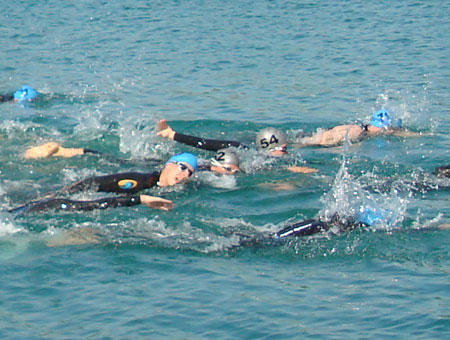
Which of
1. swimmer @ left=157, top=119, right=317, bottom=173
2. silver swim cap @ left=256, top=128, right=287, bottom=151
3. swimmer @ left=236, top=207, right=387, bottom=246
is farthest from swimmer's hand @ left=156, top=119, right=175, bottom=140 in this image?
swimmer @ left=236, top=207, right=387, bottom=246

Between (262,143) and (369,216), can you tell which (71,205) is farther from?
(262,143)

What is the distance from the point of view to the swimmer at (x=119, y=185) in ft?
32.9

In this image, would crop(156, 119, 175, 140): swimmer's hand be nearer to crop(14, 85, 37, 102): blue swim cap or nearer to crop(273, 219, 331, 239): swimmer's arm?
crop(273, 219, 331, 239): swimmer's arm

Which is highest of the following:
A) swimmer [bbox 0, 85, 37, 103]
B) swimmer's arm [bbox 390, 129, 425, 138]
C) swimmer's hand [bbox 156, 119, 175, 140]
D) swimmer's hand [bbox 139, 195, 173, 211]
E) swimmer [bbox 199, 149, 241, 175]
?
swimmer [bbox 0, 85, 37, 103]

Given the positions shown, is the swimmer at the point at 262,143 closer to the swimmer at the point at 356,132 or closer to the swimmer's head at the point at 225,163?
the swimmer's head at the point at 225,163

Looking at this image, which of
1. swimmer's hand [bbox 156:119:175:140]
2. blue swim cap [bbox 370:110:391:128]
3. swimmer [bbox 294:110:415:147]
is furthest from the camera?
blue swim cap [bbox 370:110:391:128]

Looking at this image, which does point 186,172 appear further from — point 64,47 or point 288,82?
point 64,47

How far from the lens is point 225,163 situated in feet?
40.2

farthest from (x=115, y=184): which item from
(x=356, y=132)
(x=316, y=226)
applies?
(x=356, y=132)

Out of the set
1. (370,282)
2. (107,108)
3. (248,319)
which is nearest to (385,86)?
(107,108)

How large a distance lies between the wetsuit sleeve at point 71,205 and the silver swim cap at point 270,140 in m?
3.68

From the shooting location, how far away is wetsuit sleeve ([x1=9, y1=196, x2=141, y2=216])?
9.99 metres

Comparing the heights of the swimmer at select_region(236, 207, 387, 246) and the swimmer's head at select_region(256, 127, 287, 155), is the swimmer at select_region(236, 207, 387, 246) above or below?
below

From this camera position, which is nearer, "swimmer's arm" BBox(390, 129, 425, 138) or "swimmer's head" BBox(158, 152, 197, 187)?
"swimmer's head" BBox(158, 152, 197, 187)
